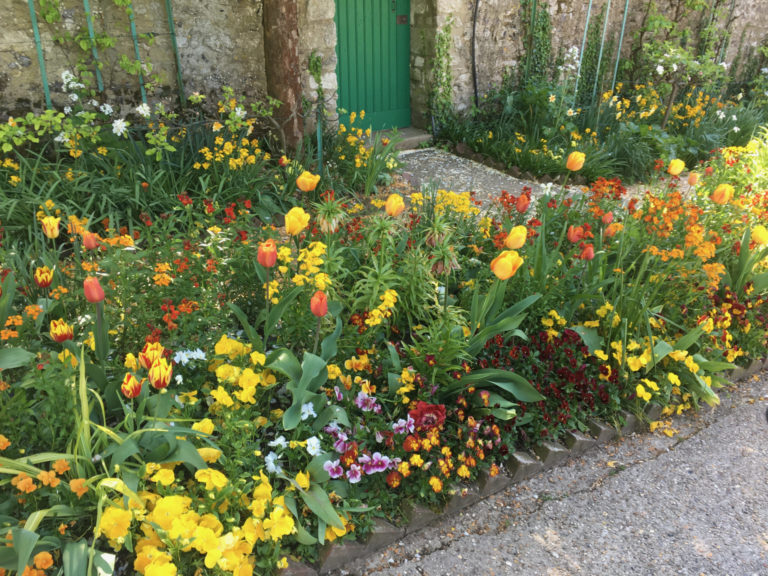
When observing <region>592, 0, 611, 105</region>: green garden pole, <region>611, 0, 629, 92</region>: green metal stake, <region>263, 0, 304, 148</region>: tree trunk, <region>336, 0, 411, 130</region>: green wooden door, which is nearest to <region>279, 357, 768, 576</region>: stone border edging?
<region>263, 0, 304, 148</region>: tree trunk

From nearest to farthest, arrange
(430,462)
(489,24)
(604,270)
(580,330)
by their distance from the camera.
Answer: (430,462)
(580,330)
(604,270)
(489,24)

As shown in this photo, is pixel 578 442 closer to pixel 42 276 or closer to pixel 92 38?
pixel 42 276

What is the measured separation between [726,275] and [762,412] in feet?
2.70

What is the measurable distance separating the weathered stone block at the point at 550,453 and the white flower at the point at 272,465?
4.00 ft

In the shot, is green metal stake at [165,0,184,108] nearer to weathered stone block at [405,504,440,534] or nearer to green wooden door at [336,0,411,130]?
green wooden door at [336,0,411,130]

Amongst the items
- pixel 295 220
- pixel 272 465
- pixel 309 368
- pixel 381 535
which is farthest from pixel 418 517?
pixel 295 220

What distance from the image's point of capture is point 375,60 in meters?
6.62

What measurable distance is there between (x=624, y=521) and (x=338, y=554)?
1221mm

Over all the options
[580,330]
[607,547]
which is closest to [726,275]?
[580,330]

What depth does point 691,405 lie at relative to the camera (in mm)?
3080

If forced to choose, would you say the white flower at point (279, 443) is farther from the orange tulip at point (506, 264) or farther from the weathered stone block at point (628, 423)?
the weathered stone block at point (628, 423)

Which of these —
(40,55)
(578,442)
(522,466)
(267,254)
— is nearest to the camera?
(267,254)

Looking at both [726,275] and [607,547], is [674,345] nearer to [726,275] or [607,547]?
[726,275]

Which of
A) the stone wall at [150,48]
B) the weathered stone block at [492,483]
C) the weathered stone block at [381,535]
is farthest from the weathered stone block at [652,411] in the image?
the stone wall at [150,48]
